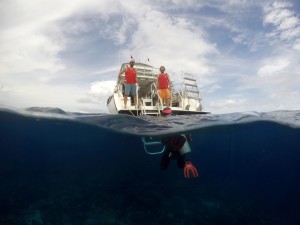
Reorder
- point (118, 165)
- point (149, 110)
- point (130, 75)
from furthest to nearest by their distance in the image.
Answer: point (118, 165)
point (149, 110)
point (130, 75)

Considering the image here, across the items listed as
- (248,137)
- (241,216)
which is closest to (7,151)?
(241,216)

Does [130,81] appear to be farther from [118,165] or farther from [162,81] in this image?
[118,165]

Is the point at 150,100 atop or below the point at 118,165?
atop

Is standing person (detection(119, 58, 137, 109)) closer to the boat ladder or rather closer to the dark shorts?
the dark shorts

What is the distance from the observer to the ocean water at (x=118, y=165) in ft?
39.1

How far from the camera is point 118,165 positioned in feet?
98.6

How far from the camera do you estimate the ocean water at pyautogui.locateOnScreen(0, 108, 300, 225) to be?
11930mm

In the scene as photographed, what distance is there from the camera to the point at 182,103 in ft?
59.8

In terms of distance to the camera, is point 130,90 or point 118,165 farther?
point 118,165

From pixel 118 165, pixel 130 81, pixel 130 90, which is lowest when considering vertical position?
pixel 118 165

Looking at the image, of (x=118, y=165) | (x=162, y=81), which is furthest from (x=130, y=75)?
(x=118, y=165)

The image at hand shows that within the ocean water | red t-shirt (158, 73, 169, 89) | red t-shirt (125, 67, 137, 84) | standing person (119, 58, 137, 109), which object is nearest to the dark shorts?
standing person (119, 58, 137, 109)

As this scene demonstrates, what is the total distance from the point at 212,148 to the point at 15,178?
21285 mm

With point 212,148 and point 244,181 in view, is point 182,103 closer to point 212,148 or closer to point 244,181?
point 212,148
